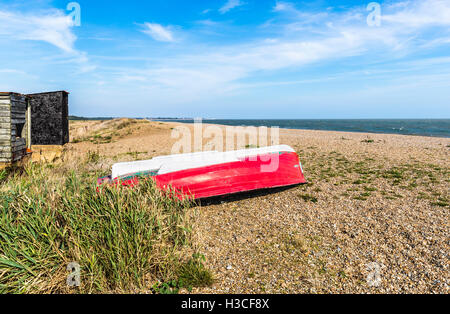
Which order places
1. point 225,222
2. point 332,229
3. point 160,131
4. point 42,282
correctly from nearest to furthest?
point 42,282 → point 332,229 → point 225,222 → point 160,131

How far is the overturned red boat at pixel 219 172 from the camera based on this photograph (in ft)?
20.4

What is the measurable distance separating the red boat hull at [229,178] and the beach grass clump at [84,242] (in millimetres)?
1937

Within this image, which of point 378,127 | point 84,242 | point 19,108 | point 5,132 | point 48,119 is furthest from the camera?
point 378,127

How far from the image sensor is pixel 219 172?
6578mm

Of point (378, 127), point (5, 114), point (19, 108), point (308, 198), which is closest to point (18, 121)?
point (19, 108)

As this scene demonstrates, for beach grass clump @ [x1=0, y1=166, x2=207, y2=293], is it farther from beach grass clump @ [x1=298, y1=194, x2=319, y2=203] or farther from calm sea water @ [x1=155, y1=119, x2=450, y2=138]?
calm sea water @ [x1=155, y1=119, x2=450, y2=138]

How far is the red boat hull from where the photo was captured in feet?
20.4

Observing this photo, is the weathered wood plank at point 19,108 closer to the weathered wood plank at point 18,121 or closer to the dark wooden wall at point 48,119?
the weathered wood plank at point 18,121

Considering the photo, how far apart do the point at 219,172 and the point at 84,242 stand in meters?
3.68

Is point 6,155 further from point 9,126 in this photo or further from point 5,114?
point 5,114
